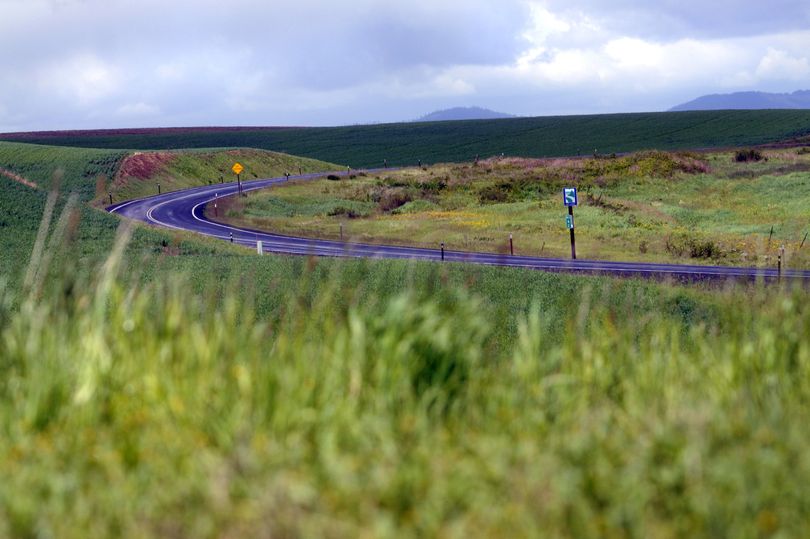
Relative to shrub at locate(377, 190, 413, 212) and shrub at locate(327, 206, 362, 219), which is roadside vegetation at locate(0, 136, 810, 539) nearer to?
shrub at locate(327, 206, 362, 219)

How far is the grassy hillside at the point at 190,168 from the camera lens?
88188 millimetres

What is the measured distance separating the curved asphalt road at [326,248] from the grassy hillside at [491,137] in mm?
56419

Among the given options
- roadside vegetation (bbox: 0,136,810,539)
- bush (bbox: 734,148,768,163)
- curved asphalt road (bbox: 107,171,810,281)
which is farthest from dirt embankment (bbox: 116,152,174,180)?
roadside vegetation (bbox: 0,136,810,539)

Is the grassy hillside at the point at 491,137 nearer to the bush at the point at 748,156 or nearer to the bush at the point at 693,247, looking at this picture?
the bush at the point at 748,156

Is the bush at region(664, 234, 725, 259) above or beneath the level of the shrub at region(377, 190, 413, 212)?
beneath

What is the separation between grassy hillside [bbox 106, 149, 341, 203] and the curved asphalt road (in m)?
4.58

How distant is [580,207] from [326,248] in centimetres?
2495

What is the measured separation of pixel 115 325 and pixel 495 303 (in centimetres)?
1775

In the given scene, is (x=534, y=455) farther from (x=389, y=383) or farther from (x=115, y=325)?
(x=115, y=325)

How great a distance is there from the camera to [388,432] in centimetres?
442

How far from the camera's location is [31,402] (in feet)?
15.8

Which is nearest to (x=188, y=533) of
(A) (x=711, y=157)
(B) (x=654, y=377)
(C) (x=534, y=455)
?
(C) (x=534, y=455)

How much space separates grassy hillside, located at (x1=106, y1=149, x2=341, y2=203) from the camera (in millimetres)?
88188

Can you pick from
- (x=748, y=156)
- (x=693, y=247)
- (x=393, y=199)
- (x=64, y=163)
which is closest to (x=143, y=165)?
(x=64, y=163)
